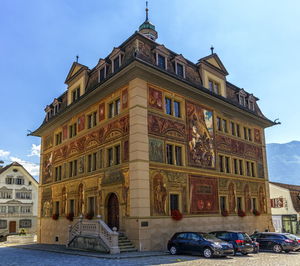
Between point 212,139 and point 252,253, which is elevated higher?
point 212,139

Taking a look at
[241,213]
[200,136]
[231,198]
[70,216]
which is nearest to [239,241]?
[231,198]

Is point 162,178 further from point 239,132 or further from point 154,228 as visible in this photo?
point 239,132

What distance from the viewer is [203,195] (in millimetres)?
26828

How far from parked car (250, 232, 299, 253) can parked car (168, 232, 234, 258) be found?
5.42m

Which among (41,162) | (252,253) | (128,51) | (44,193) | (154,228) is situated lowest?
(252,253)

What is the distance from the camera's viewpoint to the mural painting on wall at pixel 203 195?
1017 inches

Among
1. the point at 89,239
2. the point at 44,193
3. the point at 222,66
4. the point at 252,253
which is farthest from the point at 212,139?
the point at 44,193

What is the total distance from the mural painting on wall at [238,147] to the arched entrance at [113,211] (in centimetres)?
1089

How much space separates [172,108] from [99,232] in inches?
432

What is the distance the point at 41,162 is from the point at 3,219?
112 ft

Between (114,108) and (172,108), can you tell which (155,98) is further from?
(114,108)

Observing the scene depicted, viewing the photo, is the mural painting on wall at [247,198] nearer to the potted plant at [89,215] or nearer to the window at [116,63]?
the potted plant at [89,215]

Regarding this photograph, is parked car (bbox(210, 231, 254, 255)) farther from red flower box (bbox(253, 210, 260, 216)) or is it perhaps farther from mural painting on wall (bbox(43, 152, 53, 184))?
mural painting on wall (bbox(43, 152, 53, 184))

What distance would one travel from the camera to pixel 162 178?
2375 cm
